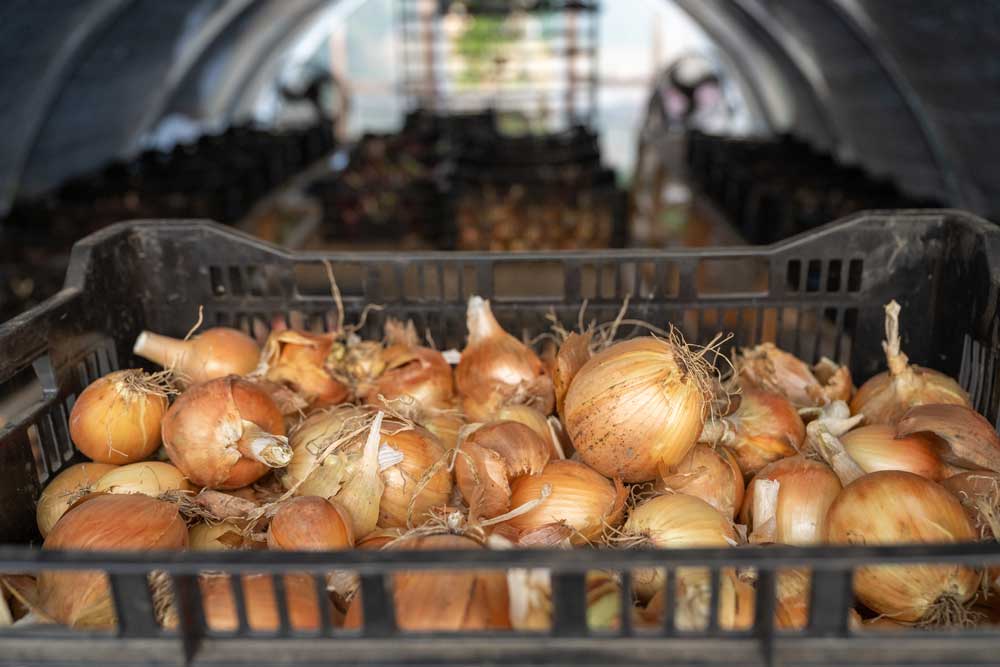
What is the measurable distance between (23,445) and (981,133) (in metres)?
5.24

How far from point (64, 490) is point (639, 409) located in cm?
76

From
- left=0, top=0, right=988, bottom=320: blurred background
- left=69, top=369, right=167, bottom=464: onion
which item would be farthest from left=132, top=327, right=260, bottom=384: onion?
left=0, top=0, right=988, bottom=320: blurred background

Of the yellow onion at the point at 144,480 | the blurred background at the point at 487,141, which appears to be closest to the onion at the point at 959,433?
the yellow onion at the point at 144,480

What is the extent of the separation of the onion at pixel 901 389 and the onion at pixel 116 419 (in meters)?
1.06

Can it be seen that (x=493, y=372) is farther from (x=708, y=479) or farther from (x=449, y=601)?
(x=449, y=601)

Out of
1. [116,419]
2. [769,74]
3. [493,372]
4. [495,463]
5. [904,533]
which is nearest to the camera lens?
[904,533]

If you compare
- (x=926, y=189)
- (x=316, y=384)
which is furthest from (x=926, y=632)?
(x=926, y=189)

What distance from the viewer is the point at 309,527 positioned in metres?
0.94

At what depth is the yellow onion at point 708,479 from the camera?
1117 millimetres

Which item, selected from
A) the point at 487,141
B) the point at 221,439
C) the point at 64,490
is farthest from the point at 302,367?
the point at 487,141

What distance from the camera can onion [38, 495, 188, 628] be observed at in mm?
881

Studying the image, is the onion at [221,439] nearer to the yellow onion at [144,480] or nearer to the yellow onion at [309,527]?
the yellow onion at [144,480]

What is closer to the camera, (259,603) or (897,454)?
(259,603)

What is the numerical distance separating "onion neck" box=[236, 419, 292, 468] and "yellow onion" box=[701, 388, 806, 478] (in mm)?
597
